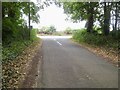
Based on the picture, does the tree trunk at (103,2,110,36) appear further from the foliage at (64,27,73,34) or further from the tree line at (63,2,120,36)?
the foliage at (64,27,73,34)

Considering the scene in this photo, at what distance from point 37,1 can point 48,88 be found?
22800 mm

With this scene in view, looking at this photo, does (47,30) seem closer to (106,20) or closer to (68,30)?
(68,30)

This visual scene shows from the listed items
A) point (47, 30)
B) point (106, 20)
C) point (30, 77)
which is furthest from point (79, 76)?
point (47, 30)

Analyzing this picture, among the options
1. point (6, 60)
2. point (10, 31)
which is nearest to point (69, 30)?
point (10, 31)

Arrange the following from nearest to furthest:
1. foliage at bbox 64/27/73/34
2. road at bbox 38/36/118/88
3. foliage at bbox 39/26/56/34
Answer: road at bbox 38/36/118/88
foliage at bbox 64/27/73/34
foliage at bbox 39/26/56/34

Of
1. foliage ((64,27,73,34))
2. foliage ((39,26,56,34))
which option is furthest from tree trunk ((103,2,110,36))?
foliage ((39,26,56,34))

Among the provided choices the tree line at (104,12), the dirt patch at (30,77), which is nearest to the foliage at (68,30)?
the tree line at (104,12)

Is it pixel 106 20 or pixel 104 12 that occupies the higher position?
pixel 104 12

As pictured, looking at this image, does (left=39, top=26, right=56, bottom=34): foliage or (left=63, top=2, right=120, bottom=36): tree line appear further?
(left=39, top=26, right=56, bottom=34): foliage

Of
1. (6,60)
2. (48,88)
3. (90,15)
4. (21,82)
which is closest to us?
(48,88)

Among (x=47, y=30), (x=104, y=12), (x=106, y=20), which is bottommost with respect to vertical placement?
(x=47, y=30)

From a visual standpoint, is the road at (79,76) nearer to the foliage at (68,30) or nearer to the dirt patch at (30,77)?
the dirt patch at (30,77)

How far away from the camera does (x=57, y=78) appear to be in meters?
11.1

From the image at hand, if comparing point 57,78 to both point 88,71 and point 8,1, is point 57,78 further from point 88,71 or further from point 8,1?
point 8,1
